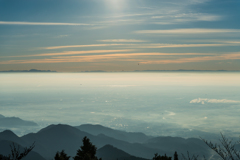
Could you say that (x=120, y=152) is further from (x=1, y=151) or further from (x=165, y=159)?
(x=165, y=159)

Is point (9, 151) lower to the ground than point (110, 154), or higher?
lower

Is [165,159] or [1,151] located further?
[1,151]

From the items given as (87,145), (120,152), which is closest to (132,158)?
(120,152)

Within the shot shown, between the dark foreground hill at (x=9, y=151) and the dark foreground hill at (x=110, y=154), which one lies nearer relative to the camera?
the dark foreground hill at (x=9, y=151)

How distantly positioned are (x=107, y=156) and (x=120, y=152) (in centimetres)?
1108

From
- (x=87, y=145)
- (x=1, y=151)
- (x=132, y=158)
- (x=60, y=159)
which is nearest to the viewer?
(x=60, y=159)

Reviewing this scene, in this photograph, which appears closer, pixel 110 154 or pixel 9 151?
pixel 110 154

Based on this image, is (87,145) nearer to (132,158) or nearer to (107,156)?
(132,158)

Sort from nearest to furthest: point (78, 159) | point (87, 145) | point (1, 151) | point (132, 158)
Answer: point (78, 159) < point (87, 145) < point (132, 158) < point (1, 151)

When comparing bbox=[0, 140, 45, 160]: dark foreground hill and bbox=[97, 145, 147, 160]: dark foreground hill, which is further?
bbox=[97, 145, 147, 160]: dark foreground hill

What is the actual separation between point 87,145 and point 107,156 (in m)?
148

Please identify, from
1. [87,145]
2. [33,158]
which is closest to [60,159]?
[87,145]

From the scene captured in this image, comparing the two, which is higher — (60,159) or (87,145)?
(87,145)

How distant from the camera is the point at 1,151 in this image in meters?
179
